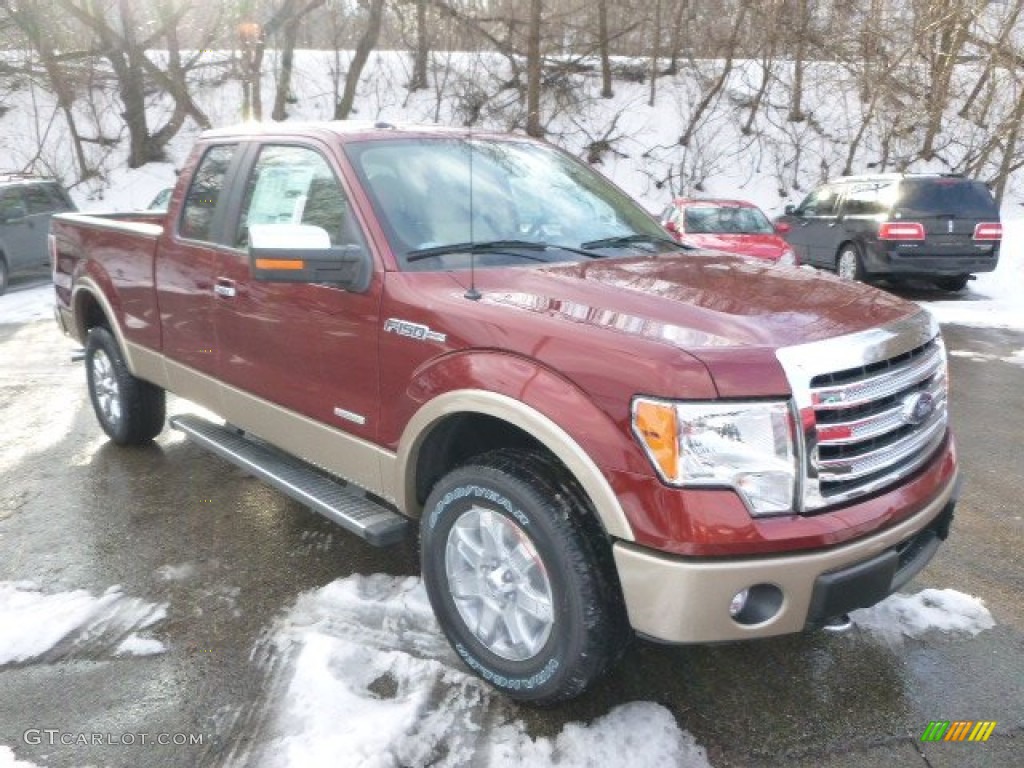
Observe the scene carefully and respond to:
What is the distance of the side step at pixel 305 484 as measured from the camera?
3.08 meters

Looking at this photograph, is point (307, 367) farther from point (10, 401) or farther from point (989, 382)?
point (989, 382)

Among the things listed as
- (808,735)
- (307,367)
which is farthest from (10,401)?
(808,735)

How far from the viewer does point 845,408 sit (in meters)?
2.32

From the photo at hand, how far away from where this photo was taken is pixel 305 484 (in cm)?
353

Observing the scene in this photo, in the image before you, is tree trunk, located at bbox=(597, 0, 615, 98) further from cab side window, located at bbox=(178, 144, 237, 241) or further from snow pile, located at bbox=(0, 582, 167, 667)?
snow pile, located at bbox=(0, 582, 167, 667)

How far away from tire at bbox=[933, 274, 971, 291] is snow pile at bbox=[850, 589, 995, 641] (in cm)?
1021

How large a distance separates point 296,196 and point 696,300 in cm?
192

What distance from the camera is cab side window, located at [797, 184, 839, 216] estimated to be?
13102 mm

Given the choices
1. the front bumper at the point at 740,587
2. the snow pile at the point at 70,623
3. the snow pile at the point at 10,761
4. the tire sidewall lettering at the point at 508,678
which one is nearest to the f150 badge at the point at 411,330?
the front bumper at the point at 740,587

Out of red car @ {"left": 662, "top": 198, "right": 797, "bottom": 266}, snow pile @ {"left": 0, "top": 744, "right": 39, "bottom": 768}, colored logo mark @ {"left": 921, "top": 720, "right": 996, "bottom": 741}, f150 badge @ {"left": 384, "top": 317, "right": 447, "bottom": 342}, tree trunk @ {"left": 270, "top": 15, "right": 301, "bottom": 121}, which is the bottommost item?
snow pile @ {"left": 0, "top": 744, "right": 39, "bottom": 768}

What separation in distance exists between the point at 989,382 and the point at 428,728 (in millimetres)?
6572

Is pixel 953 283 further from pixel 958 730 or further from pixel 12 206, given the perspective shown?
pixel 12 206

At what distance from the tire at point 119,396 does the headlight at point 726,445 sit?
4084mm

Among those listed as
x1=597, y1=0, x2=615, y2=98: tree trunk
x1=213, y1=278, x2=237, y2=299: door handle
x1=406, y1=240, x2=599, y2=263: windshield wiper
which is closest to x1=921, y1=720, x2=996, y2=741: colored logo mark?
x1=406, y1=240, x2=599, y2=263: windshield wiper
